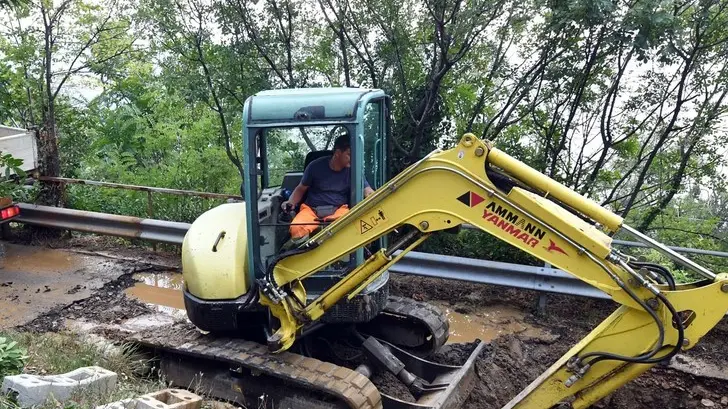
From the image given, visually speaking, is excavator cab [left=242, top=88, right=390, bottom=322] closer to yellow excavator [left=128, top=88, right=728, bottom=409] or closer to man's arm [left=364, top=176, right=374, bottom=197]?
yellow excavator [left=128, top=88, right=728, bottom=409]

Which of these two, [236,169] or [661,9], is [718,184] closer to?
[661,9]

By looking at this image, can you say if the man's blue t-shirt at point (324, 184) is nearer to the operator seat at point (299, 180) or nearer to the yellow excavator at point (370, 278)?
the operator seat at point (299, 180)

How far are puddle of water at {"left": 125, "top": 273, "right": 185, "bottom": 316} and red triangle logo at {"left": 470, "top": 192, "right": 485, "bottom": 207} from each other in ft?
13.2

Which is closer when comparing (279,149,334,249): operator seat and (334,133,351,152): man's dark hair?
(334,133,351,152): man's dark hair

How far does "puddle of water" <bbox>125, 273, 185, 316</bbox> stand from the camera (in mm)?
7098

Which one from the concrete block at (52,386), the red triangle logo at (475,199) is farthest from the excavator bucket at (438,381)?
the concrete block at (52,386)

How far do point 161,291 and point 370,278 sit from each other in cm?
379

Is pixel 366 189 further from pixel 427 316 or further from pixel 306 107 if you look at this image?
pixel 427 316

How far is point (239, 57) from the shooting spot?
868 centimetres

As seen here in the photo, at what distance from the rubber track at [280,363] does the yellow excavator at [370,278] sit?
1 cm

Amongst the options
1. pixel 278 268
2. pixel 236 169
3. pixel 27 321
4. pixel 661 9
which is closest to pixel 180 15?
pixel 236 169

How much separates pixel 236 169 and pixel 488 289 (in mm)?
4712

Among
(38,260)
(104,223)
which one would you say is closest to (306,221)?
(104,223)

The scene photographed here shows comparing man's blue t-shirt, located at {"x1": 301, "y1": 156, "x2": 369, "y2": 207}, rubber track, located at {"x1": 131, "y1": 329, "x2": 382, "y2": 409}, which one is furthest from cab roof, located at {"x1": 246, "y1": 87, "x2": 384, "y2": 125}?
rubber track, located at {"x1": 131, "y1": 329, "x2": 382, "y2": 409}
